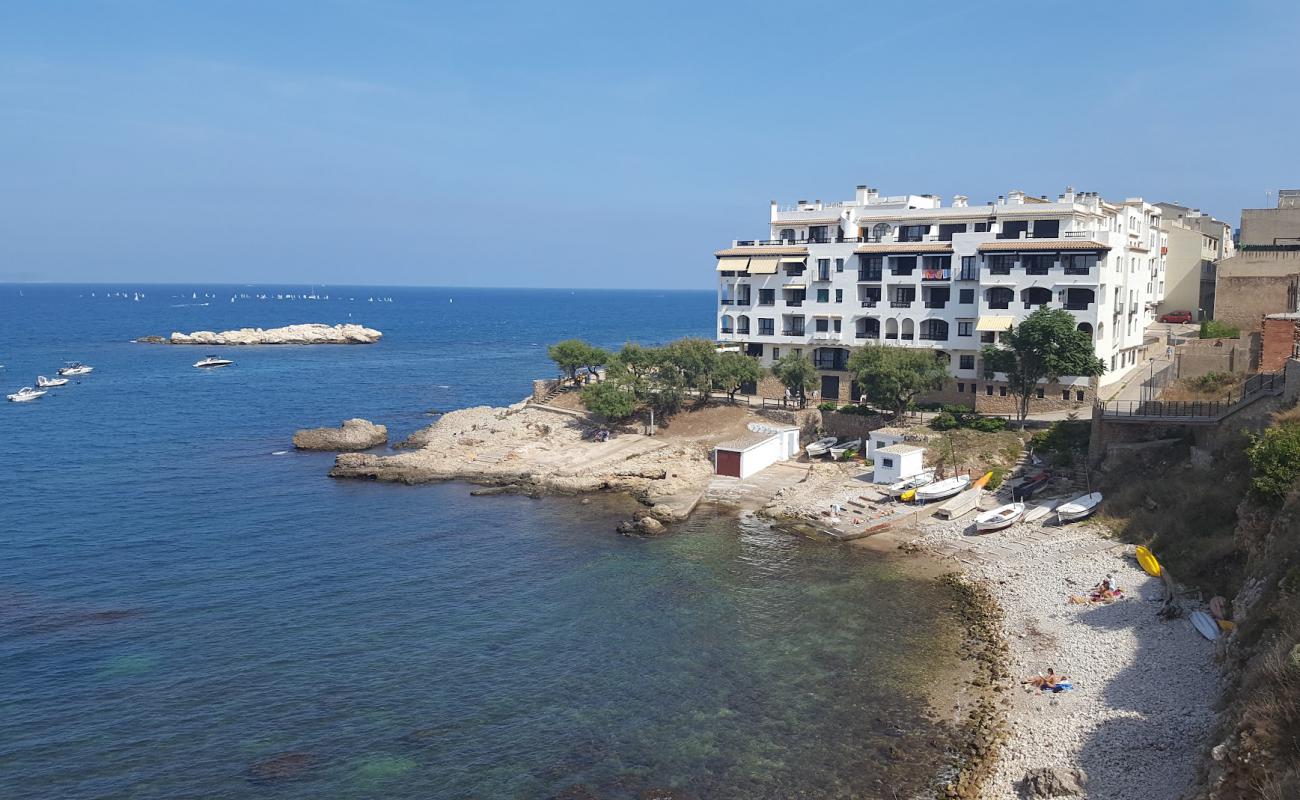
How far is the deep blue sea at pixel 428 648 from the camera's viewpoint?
2931 cm

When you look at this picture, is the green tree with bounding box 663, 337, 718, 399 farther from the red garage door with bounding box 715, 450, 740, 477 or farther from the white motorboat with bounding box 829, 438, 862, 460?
the white motorboat with bounding box 829, 438, 862, 460

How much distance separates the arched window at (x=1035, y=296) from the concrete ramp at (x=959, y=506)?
2030 cm

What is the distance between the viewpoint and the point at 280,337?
176 meters

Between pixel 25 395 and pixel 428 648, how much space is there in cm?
8753

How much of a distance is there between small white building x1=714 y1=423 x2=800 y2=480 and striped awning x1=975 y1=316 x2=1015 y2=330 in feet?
51.8

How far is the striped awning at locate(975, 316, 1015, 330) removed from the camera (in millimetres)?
67188

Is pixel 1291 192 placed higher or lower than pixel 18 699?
higher

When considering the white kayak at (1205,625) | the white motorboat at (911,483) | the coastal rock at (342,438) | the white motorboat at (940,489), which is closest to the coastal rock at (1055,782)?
the white kayak at (1205,625)

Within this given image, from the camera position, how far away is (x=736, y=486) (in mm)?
61312

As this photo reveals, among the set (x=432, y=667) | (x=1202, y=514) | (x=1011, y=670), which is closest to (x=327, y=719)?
(x=432, y=667)

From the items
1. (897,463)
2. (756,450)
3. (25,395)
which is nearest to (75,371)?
(25,395)

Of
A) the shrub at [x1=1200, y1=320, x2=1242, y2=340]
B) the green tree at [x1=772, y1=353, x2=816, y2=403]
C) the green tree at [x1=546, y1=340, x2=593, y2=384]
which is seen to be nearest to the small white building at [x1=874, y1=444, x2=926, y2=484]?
the green tree at [x1=772, y1=353, x2=816, y2=403]

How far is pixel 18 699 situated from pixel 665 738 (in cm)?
2365

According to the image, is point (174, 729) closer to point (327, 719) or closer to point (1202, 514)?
point (327, 719)
